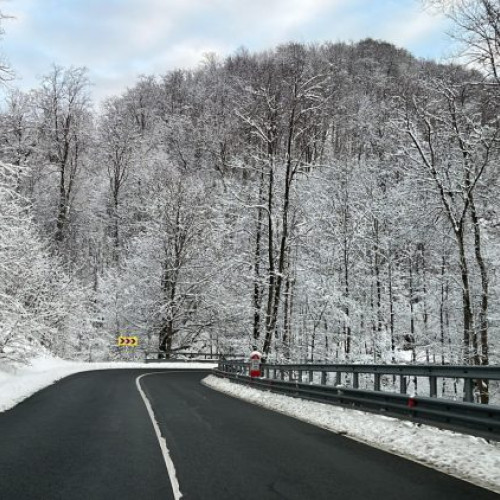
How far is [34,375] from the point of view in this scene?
80.8ft

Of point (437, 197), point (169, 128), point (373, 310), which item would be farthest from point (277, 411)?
point (169, 128)

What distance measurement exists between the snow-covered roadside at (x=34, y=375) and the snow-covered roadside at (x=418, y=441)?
8.21 meters

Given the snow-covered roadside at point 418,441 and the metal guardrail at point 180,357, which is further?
the metal guardrail at point 180,357

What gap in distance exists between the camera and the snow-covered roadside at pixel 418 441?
7.07 metres

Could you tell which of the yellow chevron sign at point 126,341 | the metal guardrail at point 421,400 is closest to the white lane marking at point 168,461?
the metal guardrail at point 421,400

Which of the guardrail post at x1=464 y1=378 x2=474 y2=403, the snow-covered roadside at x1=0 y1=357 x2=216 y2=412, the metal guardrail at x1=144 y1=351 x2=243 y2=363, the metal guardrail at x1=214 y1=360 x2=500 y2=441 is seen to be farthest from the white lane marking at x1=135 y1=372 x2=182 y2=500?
the metal guardrail at x1=144 y1=351 x2=243 y2=363

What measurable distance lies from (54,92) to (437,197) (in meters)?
33.3

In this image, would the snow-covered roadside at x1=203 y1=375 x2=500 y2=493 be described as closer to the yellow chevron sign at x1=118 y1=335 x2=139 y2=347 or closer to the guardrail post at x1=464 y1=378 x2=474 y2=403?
the guardrail post at x1=464 y1=378 x2=474 y2=403

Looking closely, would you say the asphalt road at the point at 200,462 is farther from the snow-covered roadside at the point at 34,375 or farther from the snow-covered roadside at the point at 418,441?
the snow-covered roadside at the point at 34,375

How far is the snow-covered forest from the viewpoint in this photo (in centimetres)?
2258

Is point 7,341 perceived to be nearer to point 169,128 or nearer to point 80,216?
point 80,216

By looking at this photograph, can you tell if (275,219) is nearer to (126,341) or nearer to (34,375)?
(34,375)

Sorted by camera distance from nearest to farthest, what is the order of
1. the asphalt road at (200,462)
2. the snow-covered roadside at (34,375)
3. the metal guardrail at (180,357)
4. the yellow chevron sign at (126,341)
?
the asphalt road at (200,462) → the snow-covered roadside at (34,375) → the yellow chevron sign at (126,341) → the metal guardrail at (180,357)

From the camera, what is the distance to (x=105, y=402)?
16344 millimetres
